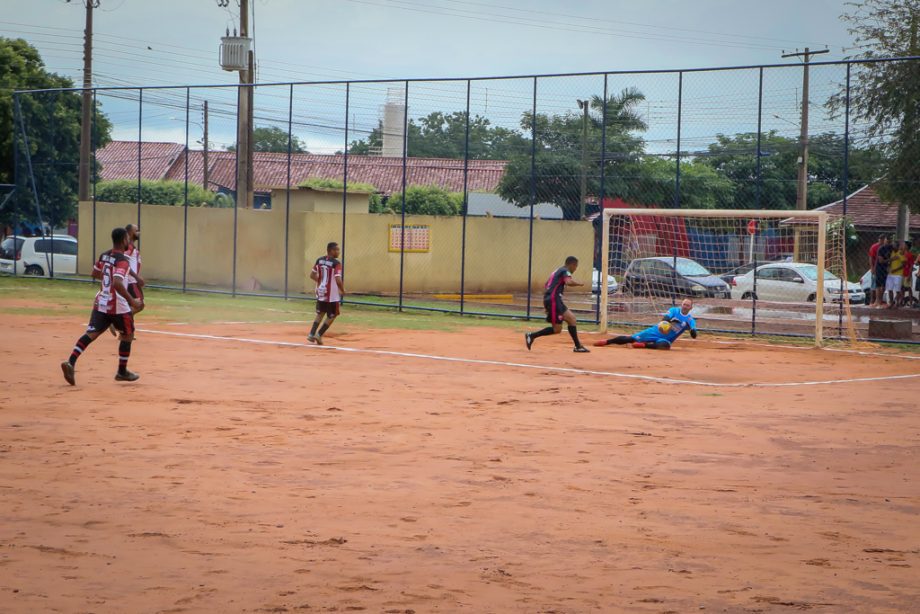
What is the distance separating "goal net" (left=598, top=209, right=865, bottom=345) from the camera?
22.3 meters

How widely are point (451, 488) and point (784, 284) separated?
1751 centimetres

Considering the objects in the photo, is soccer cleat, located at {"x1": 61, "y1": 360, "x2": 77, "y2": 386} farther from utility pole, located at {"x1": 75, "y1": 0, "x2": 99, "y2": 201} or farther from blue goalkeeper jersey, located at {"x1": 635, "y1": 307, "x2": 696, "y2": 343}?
utility pole, located at {"x1": 75, "y1": 0, "x2": 99, "y2": 201}

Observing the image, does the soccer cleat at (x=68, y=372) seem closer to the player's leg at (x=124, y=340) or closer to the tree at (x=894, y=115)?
the player's leg at (x=124, y=340)

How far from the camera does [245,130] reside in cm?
3183

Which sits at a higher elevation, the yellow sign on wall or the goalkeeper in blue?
the yellow sign on wall

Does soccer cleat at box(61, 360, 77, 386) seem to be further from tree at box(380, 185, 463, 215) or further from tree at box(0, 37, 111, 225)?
tree at box(380, 185, 463, 215)

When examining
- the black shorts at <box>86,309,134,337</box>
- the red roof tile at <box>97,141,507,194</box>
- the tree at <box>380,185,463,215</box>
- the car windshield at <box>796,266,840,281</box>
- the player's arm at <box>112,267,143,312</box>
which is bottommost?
the black shorts at <box>86,309,134,337</box>

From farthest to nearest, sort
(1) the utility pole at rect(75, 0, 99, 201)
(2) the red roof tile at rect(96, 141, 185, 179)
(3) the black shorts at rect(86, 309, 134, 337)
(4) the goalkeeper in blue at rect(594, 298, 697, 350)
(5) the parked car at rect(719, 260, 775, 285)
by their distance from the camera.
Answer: (2) the red roof tile at rect(96, 141, 185, 179) → (1) the utility pole at rect(75, 0, 99, 201) → (5) the parked car at rect(719, 260, 775, 285) → (4) the goalkeeper in blue at rect(594, 298, 697, 350) → (3) the black shorts at rect(86, 309, 134, 337)

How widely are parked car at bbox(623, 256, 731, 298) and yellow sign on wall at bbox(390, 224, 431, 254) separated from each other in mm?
9744

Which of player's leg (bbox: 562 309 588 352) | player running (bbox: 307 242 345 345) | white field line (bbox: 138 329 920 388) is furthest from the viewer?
player running (bbox: 307 242 345 345)

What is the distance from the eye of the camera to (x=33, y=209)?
38375 mm

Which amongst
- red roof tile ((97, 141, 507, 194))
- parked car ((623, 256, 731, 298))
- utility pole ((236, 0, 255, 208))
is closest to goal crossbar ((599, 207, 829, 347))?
parked car ((623, 256, 731, 298))

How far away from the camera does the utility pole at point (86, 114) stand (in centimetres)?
3622

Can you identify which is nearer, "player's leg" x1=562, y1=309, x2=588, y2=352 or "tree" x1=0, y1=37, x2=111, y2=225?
"player's leg" x1=562, y1=309, x2=588, y2=352
